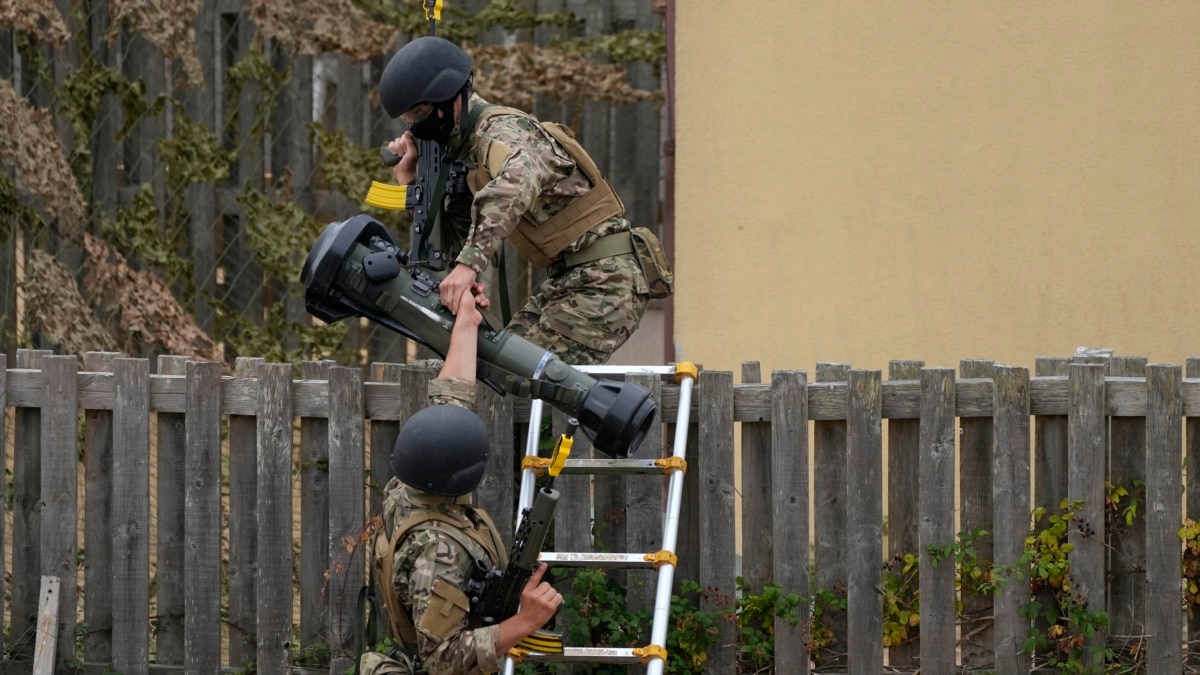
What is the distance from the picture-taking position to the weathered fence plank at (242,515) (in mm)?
4965

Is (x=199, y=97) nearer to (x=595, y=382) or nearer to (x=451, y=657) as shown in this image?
(x=595, y=382)

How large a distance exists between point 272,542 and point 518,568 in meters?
1.49

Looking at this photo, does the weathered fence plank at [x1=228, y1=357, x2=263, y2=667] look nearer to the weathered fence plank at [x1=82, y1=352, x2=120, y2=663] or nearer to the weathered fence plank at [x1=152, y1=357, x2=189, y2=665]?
the weathered fence plank at [x1=152, y1=357, x2=189, y2=665]

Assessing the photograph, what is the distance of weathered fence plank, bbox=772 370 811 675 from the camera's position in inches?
186

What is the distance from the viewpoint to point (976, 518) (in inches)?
189

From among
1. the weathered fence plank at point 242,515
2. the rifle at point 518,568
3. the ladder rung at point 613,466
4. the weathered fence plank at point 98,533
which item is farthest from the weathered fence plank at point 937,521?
the weathered fence plank at point 98,533

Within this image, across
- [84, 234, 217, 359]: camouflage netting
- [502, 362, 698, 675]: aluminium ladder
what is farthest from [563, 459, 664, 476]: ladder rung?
[84, 234, 217, 359]: camouflage netting

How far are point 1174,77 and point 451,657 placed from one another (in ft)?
15.3

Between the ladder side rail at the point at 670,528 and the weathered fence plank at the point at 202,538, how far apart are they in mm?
1534

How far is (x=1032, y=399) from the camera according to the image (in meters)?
4.72

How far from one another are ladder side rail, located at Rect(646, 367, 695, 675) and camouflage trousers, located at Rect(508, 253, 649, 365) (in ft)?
0.97

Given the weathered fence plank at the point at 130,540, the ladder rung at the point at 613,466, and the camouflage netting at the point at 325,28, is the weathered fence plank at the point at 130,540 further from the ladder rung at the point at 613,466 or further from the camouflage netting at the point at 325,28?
the camouflage netting at the point at 325,28

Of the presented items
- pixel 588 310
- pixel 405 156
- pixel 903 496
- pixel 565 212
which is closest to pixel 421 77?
pixel 405 156

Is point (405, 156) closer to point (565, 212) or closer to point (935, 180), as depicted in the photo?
point (565, 212)
